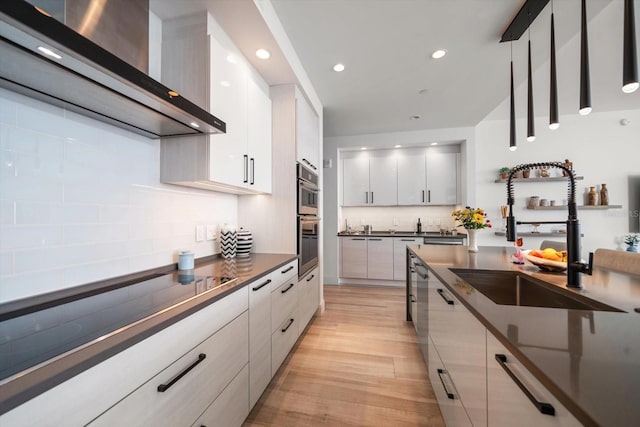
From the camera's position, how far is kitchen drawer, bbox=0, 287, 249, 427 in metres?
0.50

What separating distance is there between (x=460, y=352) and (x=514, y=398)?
43cm

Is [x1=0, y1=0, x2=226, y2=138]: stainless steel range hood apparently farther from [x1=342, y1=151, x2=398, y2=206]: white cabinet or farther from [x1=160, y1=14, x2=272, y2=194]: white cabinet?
[x1=342, y1=151, x2=398, y2=206]: white cabinet

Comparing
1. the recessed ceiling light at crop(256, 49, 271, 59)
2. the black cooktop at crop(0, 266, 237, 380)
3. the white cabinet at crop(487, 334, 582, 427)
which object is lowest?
the white cabinet at crop(487, 334, 582, 427)

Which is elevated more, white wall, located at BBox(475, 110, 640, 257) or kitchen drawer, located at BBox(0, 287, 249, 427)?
white wall, located at BBox(475, 110, 640, 257)

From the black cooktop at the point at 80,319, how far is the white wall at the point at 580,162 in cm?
454

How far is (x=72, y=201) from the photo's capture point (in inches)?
43.5

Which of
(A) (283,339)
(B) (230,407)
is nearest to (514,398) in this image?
(B) (230,407)

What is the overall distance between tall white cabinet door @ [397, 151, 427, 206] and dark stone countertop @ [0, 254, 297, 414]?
3664 mm

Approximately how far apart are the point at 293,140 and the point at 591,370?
88.5 inches

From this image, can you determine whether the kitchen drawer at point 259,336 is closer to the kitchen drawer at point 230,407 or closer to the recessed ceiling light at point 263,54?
the kitchen drawer at point 230,407

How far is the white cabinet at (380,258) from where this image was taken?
4168 millimetres

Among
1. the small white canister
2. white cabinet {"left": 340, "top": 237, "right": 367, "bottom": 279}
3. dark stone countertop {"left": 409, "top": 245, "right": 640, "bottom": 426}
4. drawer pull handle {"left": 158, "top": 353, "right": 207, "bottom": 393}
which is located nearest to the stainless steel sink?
dark stone countertop {"left": 409, "top": 245, "right": 640, "bottom": 426}

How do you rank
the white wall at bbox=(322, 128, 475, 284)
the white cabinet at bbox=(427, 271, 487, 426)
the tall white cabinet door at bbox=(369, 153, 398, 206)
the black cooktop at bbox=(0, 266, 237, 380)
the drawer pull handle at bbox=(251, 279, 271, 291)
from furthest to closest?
the tall white cabinet door at bbox=(369, 153, 398, 206) → the white wall at bbox=(322, 128, 475, 284) → the drawer pull handle at bbox=(251, 279, 271, 291) → the white cabinet at bbox=(427, 271, 487, 426) → the black cooktop at bbox=(0, 266, 237, 380)

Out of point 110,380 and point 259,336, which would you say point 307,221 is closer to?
point 259,336
